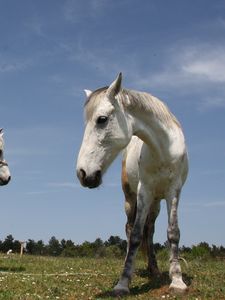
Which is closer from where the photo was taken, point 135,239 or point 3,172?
point 135,239

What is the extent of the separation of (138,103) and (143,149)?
0.89 metres

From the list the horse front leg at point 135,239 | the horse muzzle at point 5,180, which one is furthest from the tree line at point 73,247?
the horse front leg at point 135,239

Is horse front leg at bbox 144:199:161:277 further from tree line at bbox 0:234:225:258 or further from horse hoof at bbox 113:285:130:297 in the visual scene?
tree line at bbox 0:234:225:258

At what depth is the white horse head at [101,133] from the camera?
791 cm

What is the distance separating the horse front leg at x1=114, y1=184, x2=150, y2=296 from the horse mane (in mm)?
1313

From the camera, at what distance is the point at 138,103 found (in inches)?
351

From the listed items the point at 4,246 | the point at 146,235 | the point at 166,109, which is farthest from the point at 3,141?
the point at 4,246

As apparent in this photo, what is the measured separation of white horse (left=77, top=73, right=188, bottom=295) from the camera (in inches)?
321

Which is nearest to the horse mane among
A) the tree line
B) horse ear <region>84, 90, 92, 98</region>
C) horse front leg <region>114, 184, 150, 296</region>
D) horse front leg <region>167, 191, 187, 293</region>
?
horse ear <region>84, 90, 92, 98</region>

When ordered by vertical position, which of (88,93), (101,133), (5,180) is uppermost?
(5,180)

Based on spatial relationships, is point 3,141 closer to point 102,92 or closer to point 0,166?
point 0,166

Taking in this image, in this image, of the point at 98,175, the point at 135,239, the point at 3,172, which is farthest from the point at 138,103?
the point at 3,172

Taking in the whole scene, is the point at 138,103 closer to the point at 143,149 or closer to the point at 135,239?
the point at 143,149

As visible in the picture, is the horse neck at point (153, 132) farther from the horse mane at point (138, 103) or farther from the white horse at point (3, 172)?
the white horse at point (3, 172)
